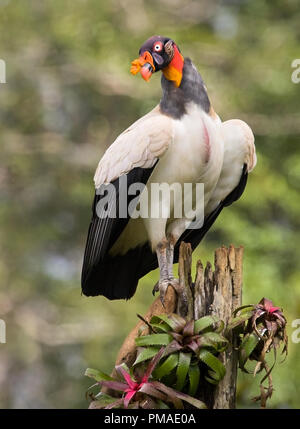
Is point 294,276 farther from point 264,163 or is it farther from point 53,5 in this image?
point 53,5

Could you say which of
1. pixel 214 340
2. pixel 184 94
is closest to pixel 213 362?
pixel 214 340

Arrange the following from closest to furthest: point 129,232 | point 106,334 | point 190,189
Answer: point 190,189
point 129,232
point 106,334

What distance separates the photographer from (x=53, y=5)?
12664 millimetres

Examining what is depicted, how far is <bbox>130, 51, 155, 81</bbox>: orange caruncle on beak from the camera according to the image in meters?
3.78

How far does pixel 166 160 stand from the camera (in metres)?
3.98

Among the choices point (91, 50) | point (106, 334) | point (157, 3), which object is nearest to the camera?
point (106, 334)

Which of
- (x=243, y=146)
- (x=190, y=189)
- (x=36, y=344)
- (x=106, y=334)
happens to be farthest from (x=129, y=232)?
(x=36, y=344)

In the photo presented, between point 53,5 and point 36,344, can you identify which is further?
point 53,5

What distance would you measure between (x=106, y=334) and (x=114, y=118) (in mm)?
3469

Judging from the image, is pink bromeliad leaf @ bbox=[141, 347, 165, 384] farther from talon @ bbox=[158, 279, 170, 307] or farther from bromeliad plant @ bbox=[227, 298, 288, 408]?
talon @ bbox=[158, 279, 170, 307]

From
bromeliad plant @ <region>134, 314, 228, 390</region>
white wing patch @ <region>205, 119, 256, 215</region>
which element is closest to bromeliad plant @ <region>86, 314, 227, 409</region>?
bromeliad plant @ <region>134, 314, 228, 390</region>

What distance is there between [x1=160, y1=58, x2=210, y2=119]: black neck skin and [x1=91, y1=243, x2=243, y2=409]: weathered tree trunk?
79 cm

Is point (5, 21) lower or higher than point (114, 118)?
higher

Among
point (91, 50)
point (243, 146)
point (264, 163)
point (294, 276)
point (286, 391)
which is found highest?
point (91, 50)
